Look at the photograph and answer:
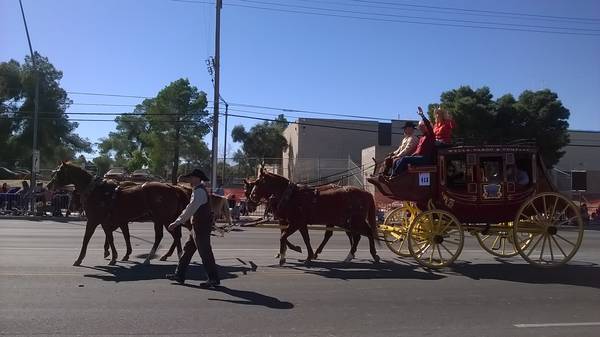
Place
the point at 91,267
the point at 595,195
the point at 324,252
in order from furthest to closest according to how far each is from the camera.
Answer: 1. the point at 595,195
2. the point at 324,252
3. the point at 91,267

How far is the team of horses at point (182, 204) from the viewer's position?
11164 mm

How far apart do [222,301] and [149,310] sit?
1.02 metres

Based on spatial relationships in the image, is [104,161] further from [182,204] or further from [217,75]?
[182,204]

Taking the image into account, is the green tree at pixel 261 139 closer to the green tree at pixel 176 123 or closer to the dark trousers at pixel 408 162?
the green tree at pixel 176 123

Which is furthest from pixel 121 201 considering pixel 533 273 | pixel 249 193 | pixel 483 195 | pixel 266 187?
pixel 533 273

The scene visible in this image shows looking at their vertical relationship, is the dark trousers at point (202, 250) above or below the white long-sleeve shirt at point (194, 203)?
below

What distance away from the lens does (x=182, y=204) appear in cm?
1159

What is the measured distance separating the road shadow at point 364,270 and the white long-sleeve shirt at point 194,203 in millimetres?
2557

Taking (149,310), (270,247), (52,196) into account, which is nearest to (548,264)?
(270,247)

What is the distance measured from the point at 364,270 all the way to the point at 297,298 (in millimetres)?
2868

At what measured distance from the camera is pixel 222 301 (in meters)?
7.81

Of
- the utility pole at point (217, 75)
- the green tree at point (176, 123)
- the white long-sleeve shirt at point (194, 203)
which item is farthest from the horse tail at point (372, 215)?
the green tree at point (176, 123)

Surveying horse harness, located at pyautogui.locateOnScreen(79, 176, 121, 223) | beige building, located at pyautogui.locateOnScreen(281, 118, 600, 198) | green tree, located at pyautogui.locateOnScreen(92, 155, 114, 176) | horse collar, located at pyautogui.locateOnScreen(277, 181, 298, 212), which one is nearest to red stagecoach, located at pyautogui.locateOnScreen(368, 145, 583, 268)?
horse collar, located at pyautogui.locateOnScreen(277, 181, 298, 212)

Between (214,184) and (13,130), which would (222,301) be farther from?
(13,130)
